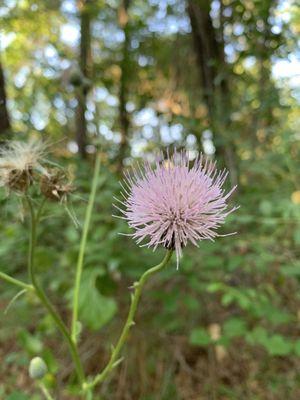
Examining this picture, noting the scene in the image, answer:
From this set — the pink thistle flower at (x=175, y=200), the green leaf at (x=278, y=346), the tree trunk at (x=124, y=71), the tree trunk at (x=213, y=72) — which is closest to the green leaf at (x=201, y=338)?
the green leaf at (x=278, y=346)

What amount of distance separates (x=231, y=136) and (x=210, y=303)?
1.24m

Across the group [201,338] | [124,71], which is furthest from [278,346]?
[124,71]

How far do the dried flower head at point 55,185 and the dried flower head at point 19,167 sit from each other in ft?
0.14

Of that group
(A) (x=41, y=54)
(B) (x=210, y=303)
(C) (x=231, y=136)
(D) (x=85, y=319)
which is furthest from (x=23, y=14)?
(B) (x=210, y=303)

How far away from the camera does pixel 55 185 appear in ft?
4.45

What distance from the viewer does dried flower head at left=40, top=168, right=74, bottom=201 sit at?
1.34m

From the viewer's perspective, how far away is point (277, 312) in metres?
2.60

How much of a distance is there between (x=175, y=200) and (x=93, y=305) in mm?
1495

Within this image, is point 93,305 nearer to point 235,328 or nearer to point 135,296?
point 235,328

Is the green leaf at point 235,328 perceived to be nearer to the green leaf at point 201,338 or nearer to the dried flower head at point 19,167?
the green leaf at point 201,338

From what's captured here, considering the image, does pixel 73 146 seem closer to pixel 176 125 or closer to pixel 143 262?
pixel 176 125

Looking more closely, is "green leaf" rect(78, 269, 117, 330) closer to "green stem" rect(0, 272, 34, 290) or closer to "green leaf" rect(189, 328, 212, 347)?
"green leaf" rect(189, 328, 212, 347)

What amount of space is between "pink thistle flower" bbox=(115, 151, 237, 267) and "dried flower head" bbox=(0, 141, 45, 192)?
408mm

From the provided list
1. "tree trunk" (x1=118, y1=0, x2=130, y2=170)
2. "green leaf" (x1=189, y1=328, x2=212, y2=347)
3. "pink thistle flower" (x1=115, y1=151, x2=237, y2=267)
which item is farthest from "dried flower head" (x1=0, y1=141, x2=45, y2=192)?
"tree trunk" (x1=118, y1=0, x2=130, y2=170)
